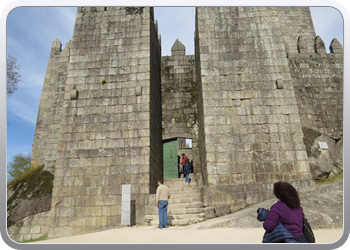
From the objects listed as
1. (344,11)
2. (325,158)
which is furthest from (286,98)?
(344,11)

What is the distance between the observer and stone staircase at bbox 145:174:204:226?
7053mm

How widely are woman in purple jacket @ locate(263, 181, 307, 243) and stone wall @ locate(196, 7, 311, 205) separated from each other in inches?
197

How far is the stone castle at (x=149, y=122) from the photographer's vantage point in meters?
7.73

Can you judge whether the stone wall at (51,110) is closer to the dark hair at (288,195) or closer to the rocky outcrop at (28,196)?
the rocky outcrop at (28,196)

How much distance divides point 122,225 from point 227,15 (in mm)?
8785

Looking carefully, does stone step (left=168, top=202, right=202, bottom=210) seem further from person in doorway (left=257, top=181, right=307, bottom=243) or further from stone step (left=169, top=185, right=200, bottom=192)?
person in doorway (left=257, top=181, right=307, bottom=243)

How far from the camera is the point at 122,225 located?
7320mm

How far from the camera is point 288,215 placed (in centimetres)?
266

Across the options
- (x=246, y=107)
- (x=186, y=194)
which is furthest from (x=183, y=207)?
(x=246, y=107)

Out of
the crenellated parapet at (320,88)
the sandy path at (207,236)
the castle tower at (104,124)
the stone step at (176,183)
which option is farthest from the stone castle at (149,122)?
the sandy path at (207,236)

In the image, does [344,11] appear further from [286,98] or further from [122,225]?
[122,225]

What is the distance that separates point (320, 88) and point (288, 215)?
1131 centimetres

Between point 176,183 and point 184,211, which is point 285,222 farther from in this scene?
point 176,183

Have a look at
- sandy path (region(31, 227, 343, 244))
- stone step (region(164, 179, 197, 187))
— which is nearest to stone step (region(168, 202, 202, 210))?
stone step (region(164, 179, 197, 187))
